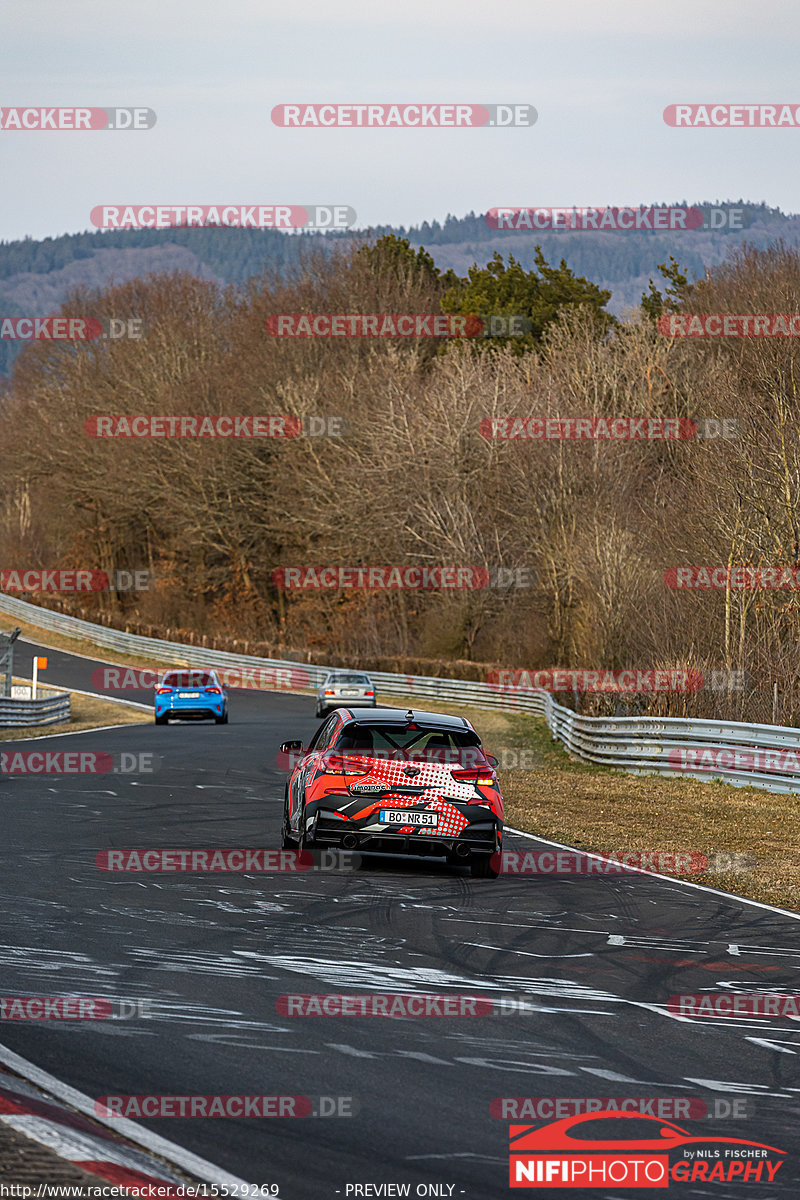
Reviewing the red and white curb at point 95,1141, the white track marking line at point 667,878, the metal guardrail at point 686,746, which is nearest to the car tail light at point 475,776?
the white track marking line at point 667,878

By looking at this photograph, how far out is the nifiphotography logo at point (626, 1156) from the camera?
5391 millimetres

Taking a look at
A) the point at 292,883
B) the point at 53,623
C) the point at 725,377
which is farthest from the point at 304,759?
the point at 53,623

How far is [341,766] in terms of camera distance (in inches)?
511

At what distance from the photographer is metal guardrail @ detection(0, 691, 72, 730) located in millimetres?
34531

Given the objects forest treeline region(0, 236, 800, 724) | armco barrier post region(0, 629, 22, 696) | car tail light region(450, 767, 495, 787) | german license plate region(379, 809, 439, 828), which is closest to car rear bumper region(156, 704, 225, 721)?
armco barrier post region(0, 629, 22, 696)

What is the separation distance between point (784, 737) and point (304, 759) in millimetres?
8665

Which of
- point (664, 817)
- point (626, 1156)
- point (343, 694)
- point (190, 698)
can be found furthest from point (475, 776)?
point (343, 694)

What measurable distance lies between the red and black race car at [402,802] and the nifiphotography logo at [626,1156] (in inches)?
265

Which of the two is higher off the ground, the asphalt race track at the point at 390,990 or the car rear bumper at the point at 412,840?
the car rear bumper at the point at 412,840

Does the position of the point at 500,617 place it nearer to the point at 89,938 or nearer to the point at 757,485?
the point at 757,485

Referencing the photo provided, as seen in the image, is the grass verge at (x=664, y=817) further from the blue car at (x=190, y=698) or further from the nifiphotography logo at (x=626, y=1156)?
the blue car at (x=190, y=698)

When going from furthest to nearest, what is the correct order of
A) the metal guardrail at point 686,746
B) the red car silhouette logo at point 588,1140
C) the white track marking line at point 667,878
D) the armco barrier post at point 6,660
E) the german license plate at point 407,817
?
the armco barrier post at point 6,660 < the metal guardrail at point 686,746 < the german license plate at point 407,817 < the white track marking line at point 667,878 < the red car silhouette logo at point 588,1140

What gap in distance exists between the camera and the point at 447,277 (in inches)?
3312

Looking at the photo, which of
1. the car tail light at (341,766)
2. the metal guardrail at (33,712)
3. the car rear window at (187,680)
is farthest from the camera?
the car rear window at (187,680)
